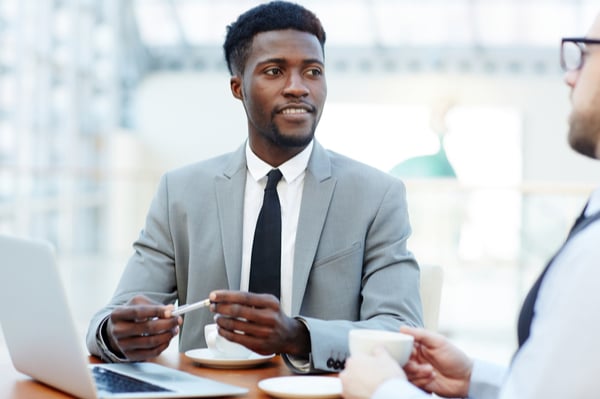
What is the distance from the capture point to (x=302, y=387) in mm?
1343

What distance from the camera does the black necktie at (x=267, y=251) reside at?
189 centimetres

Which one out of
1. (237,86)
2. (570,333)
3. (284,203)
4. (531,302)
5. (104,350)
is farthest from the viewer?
(237,86)

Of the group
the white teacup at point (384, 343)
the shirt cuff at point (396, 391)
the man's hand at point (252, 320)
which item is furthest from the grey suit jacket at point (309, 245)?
the shirt cuff at point (396, 391)

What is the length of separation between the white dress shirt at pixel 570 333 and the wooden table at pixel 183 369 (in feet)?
1.52

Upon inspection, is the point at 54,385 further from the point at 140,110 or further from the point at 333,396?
the point at 140,110

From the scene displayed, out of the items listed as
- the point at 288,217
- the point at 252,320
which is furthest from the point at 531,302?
the point at 288,217

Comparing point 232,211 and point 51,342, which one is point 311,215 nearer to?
point 232,211

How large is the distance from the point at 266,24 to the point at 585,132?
102 centimetres

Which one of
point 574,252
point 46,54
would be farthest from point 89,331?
point 46,54

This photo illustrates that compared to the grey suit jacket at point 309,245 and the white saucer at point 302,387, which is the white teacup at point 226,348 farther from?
the grey suit jacket at point 309,245

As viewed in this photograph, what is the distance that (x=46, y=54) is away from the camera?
8133 mm

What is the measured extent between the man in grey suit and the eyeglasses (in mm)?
697

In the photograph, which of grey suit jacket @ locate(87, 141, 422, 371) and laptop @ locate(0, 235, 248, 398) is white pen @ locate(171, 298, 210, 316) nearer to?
laptop @ locate(0, 235, 248, 398)

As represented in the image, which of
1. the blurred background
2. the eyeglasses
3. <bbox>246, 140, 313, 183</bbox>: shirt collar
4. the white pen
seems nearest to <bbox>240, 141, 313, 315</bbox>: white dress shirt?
<bbox>246, 140, 313, 183</bbox>: shirt collar
